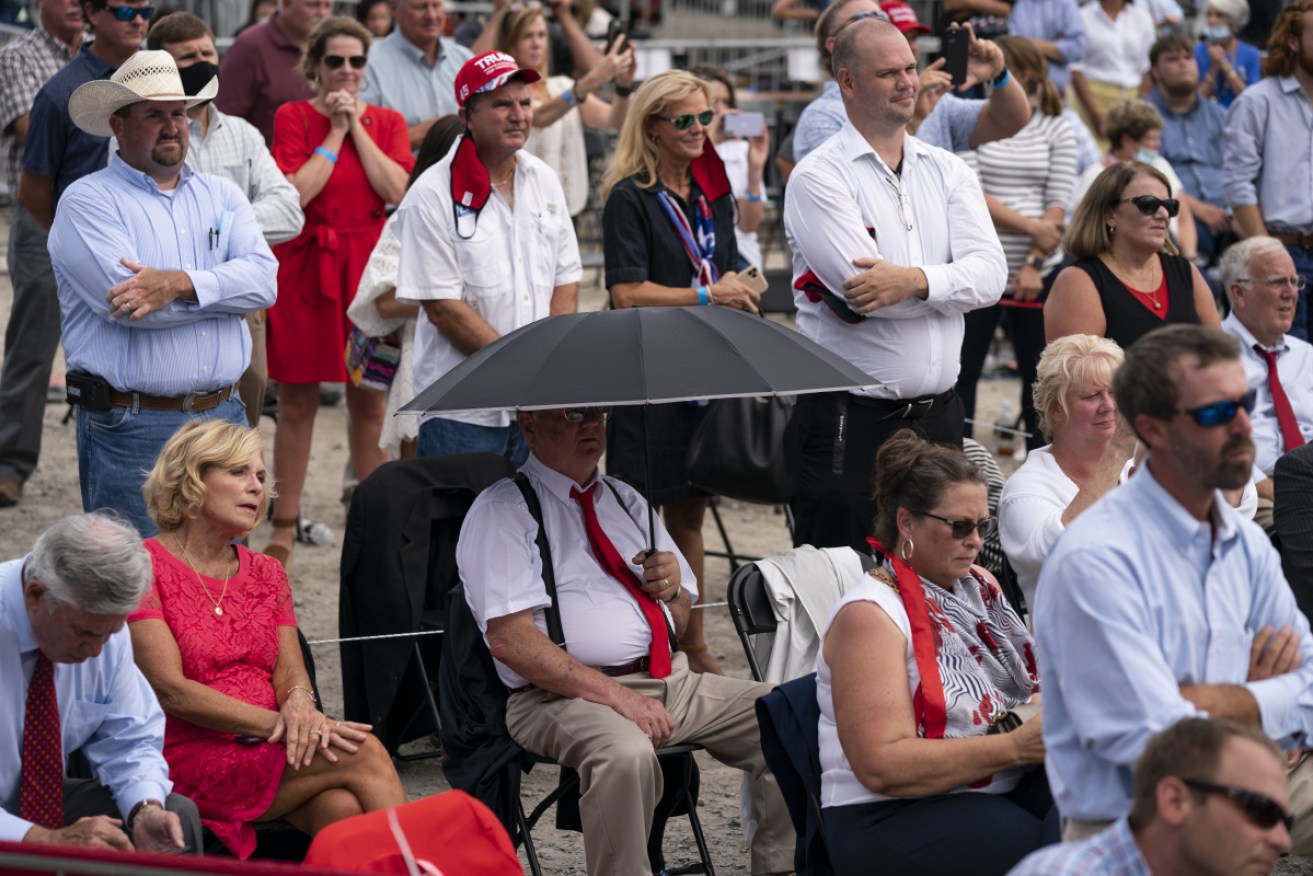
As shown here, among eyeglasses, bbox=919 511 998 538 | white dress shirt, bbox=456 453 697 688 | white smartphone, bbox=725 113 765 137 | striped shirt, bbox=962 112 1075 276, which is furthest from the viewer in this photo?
white smartphone, bbox=725 113 765 137

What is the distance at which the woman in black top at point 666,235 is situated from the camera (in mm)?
5984

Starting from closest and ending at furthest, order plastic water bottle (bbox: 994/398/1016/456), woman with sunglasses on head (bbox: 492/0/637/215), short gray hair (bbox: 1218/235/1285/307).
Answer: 1. short gray hair (bbox: 1218/235/1285/307)
2. woman with sunglasses on head (bbox: 492/0/637/215)
3. plastic water bottle (bbox: 994/398/1016/456)

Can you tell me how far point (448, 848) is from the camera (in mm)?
3512

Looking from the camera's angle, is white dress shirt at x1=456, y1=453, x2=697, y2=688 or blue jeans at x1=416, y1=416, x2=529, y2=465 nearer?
white dress shirt at x1=456, y1=453, x2=697, y2=688

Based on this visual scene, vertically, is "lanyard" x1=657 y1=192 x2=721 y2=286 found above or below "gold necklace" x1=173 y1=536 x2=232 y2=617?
above

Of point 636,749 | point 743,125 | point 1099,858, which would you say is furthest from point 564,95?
point 1099,858

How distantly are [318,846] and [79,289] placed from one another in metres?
2.34

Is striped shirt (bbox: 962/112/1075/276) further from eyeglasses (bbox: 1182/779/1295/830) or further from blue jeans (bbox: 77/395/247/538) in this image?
eyeglasses (bbox: 1182/779/1295/830)

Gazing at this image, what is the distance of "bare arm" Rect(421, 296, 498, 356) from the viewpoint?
5.61 m

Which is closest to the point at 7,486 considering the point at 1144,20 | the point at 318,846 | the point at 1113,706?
the point at 318,846

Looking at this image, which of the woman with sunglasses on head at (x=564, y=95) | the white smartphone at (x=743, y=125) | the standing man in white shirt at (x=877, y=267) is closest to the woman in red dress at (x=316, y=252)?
the woman with sunglasses on head at (x=564, y=95)

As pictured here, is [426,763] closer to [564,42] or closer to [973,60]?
[973,60]

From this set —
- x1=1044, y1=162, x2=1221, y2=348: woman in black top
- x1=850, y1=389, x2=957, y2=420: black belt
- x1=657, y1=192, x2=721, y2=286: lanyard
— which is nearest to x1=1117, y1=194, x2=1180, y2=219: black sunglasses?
x1=1044, y1=162, x2=1221, y2=348: woman in black top

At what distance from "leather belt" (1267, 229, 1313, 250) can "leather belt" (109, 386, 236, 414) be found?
495 cm
